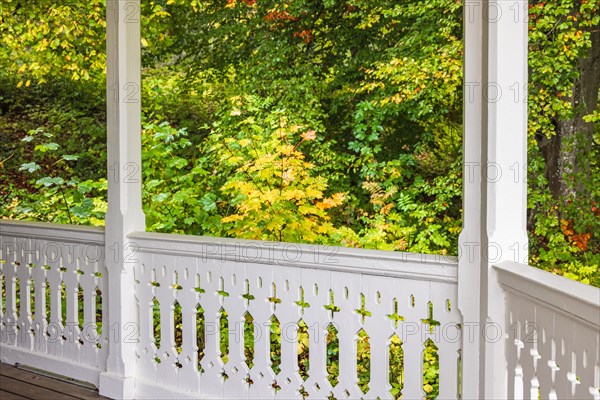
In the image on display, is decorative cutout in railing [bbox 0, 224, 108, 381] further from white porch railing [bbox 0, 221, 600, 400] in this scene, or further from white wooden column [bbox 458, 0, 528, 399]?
white wooden column [bbox 458, 0, 528, 399]

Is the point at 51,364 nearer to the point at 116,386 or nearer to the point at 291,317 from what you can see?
the point at 116,386

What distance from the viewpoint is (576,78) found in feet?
27.0

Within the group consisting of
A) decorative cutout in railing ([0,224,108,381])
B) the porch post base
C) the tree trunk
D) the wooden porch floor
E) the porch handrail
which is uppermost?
the tree trunk

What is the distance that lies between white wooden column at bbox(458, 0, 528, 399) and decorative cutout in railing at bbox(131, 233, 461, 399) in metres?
0.13

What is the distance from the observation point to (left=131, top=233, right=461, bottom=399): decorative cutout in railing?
327 centimetres

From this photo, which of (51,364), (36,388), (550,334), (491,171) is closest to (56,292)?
(51,364)

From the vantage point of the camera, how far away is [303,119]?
9.32 m

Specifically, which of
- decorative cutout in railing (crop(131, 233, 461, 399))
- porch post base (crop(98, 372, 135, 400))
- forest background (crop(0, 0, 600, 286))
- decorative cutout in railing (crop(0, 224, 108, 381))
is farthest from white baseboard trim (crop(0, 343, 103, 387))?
forest background (crop(0, 0, 600, 286))

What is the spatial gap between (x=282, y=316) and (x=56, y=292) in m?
1.88

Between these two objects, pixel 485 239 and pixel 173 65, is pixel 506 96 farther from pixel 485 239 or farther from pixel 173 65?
pixel 173 65

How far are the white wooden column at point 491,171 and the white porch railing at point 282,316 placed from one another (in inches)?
1.9

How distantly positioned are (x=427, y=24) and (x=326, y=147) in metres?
1.77

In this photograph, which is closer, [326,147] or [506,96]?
[506,96]

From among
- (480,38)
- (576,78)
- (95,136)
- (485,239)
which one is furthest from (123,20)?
(95,136)
